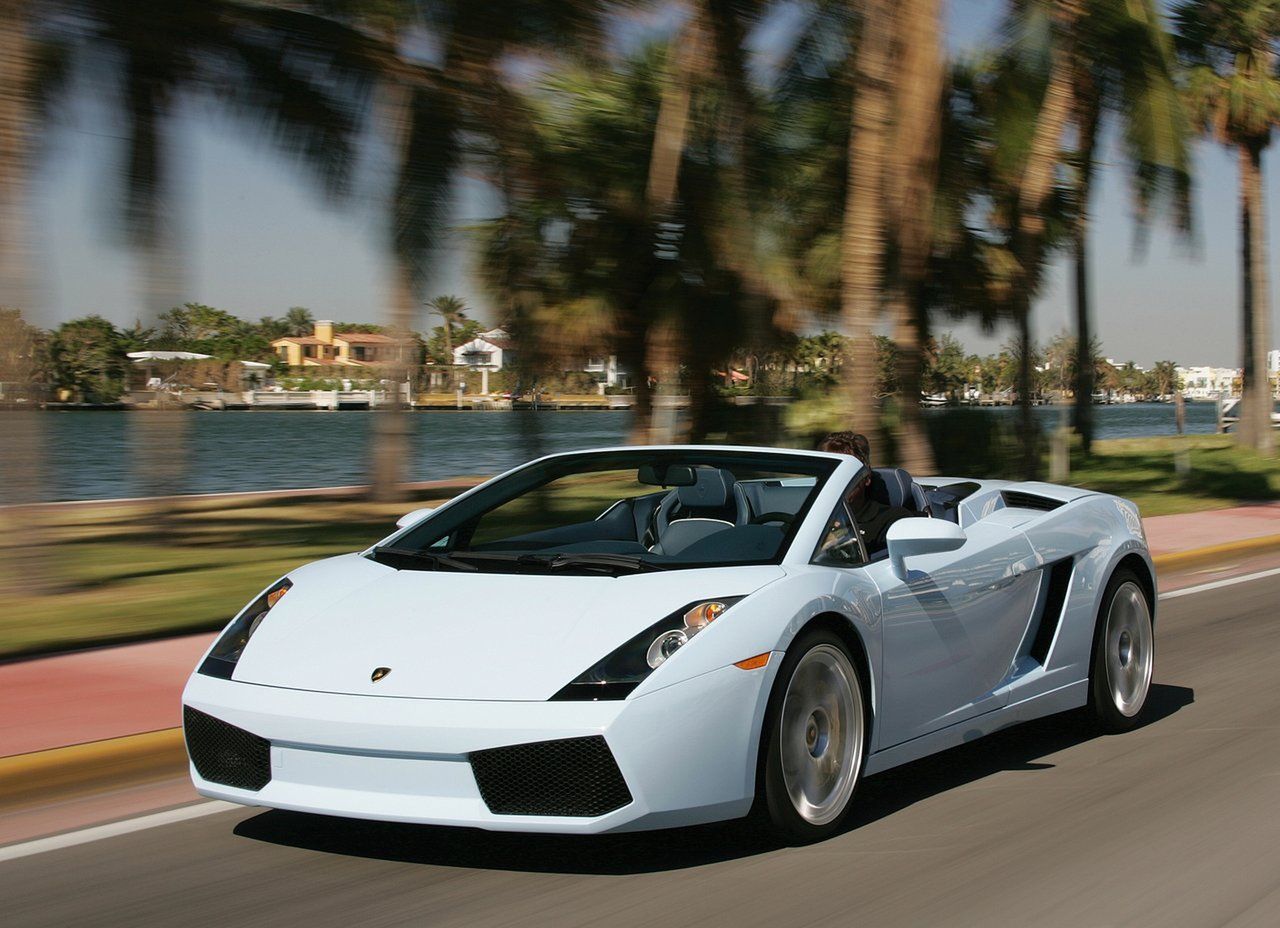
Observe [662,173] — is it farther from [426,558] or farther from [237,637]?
[237,637]

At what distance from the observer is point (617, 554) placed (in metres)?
5.17

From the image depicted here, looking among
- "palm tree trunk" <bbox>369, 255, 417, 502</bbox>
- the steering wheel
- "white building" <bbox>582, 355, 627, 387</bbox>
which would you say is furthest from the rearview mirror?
"white building" <bbox>582, 355, 627, 387</bbox>

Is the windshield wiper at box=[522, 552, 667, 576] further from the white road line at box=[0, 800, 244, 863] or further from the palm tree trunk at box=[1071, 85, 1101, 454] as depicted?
the palm tree trunk at box=[1071, 85, 1101, 454]

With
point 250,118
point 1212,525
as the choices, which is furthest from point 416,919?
point 1212,525

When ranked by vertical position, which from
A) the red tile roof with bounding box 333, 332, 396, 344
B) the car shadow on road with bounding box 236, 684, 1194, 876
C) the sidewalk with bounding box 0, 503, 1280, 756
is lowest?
the car shadow on road with bounding box 236, 684, 1194, 876

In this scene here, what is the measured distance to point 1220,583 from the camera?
13070 mm

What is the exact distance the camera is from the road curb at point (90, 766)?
5500 mm

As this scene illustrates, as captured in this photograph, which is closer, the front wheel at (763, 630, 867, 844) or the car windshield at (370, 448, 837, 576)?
the front wheel at (763, 630, 867, 844)

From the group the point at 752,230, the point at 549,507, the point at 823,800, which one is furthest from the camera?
the point at 752,230

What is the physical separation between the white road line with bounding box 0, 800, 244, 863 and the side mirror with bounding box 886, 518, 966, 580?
8.05 ft

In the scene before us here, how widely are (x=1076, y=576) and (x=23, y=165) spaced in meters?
8.58

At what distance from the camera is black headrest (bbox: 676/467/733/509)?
5.73 meters

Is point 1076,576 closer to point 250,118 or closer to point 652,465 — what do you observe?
point 652,465

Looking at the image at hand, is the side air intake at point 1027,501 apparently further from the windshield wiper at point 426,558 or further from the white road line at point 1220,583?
the white road line at point 1220,583
